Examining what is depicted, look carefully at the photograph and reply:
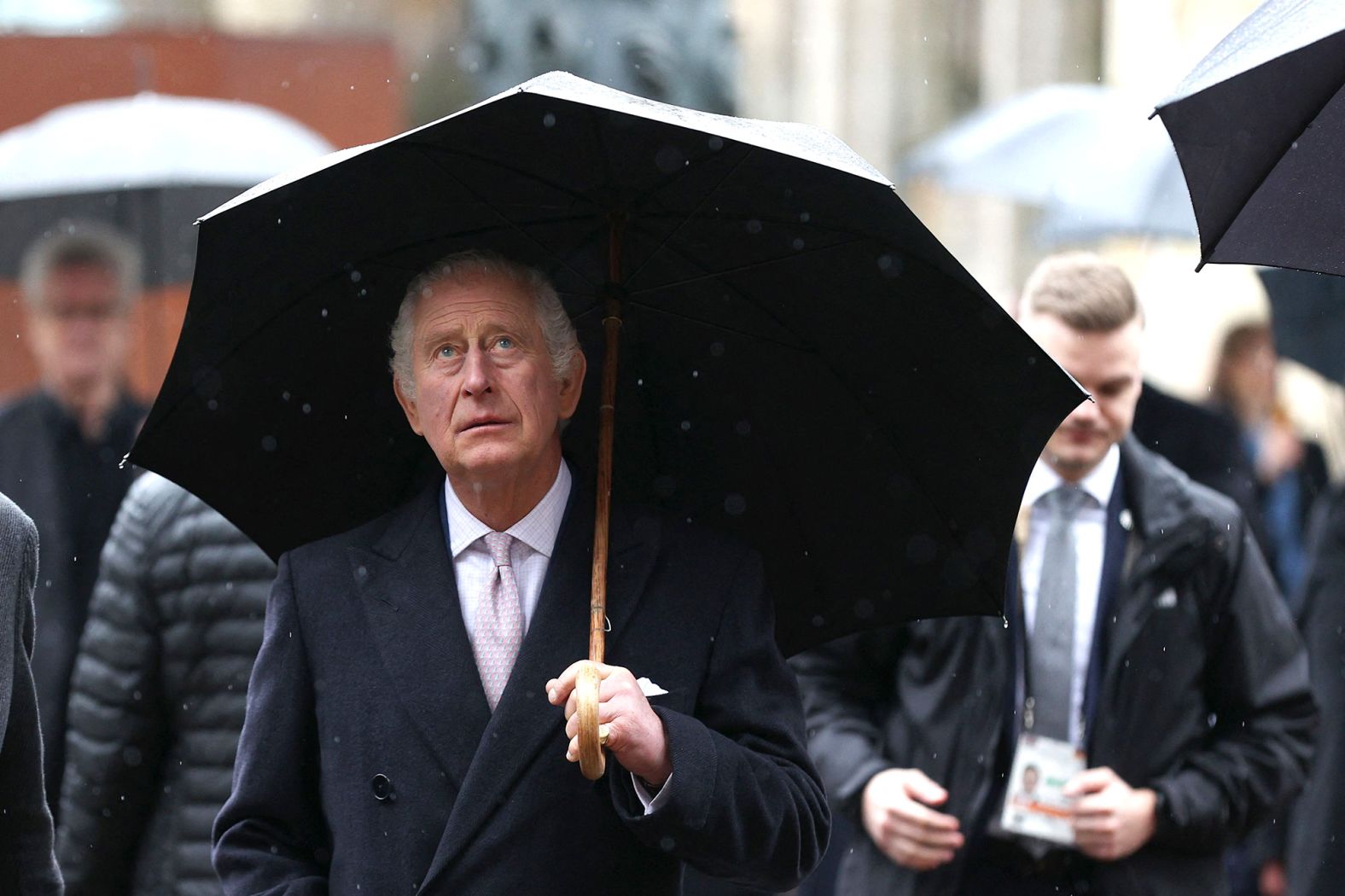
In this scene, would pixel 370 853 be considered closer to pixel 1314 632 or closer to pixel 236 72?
pixel 1314 632

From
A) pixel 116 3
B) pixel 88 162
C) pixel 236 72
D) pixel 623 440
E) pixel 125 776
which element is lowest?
pixel 125 776

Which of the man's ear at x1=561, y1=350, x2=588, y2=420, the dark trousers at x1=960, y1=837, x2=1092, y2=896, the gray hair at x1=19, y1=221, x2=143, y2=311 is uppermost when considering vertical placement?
the gray hair at x1=19, y1=221, x2=143, y2=311

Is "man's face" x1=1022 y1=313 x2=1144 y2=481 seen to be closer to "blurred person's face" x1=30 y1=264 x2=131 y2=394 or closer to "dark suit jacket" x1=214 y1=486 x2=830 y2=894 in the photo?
"dark suit jacket" x1=214 y1=486 x2=830 y2=894

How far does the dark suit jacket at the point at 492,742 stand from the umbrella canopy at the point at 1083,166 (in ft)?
22.4

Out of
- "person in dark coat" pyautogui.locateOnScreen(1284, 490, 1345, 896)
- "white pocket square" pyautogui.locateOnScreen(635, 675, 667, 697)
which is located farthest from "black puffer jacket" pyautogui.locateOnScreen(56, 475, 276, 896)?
"person in dark coat" pyautogui.locateOnScreen(1284, 490, 1345, 896)

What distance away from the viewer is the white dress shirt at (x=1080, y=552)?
201 inches

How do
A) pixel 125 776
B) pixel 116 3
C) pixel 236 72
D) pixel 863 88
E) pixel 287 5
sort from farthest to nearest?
pixel 863 88 → pixel 287 5 → pixel 116 3 → pixel 236 72 → pixel 125 776

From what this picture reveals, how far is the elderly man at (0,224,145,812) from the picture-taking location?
21.5 ft

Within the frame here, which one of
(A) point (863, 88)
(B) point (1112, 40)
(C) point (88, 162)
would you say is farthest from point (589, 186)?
(A) point (863, 88)

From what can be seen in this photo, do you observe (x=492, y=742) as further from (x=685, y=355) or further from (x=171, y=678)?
(x=171, y=678)

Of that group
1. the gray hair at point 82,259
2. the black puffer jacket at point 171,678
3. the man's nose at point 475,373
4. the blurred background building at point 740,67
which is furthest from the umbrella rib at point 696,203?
the gray hair at point 82,259

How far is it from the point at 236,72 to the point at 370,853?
10178mm

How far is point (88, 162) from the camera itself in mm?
7816

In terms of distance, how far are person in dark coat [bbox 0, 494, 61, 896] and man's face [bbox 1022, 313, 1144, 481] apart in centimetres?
243
